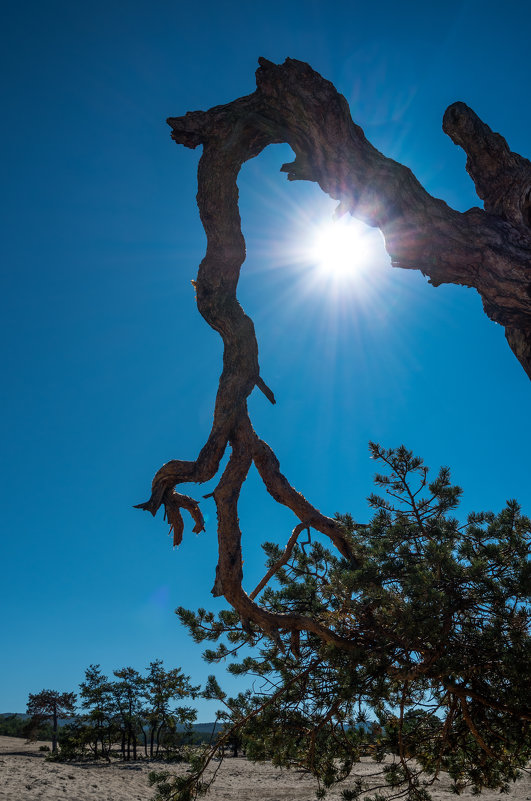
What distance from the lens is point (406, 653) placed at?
138 inches

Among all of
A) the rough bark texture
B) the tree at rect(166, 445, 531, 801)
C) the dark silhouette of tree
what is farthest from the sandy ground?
the rough bark texture

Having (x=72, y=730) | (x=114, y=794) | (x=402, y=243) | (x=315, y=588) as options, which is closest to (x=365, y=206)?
(x=402, y=243)

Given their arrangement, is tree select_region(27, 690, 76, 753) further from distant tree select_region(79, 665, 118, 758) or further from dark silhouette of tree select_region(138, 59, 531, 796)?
dark silhouette of tree select_region(138, 59, 531, 796)

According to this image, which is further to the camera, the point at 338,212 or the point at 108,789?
the point at 108,789

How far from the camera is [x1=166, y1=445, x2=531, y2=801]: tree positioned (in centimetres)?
328

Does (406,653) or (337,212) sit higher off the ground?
(337,212)

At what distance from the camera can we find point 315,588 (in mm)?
4727

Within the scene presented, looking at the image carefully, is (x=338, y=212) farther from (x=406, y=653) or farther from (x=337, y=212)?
(x=406, y=653)

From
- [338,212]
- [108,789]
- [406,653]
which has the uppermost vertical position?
[338,212]

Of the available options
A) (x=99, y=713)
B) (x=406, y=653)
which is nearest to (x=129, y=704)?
(x=99, y=713)

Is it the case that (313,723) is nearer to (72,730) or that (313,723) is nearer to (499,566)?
(499,566)

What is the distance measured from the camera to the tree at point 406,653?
3.28 meters

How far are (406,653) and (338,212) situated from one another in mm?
4435

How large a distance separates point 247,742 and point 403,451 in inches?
121
